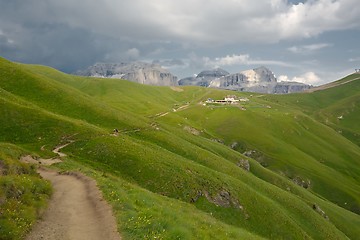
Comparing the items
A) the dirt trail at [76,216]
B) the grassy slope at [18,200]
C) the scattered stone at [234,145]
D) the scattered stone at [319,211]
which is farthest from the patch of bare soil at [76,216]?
the scattered stone at [234,145]

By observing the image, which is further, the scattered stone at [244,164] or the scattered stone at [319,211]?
the scattered stone at [244,164]

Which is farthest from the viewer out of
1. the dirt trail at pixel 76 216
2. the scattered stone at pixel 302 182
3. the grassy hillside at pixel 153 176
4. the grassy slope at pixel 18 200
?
the scattered stone at pixel 302 182

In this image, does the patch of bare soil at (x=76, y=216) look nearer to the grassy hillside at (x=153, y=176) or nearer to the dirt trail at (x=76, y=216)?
the dirt trail at (x=76, y=216)

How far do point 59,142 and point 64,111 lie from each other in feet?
81.7

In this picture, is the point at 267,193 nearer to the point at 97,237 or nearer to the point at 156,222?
the point at 156,222

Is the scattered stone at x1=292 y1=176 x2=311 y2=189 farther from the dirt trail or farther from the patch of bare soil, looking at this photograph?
the patch of bare soil

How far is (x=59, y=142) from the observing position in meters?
56.4

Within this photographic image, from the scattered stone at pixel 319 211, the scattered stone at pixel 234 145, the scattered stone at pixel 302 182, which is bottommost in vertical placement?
the scattered stone at pixel 302 182

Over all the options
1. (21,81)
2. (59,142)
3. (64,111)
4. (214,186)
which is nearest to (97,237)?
(214,186)

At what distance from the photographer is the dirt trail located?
21.6 meters

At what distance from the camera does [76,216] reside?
25.2 metres

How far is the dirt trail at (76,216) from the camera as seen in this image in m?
21.6

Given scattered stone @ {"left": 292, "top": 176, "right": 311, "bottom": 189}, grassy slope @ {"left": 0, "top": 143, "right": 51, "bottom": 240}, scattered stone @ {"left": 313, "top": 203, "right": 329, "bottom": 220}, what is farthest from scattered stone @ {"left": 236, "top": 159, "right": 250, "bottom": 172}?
grassy slope @ {"left": 0, "top": 143, "right": 51, "bottom": 240}

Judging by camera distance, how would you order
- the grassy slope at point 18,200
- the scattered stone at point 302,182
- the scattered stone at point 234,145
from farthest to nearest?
1. the scattered stone at point 234,145
2. the scattered stone at point 302,182
3. the grassy slope at point 18,200
